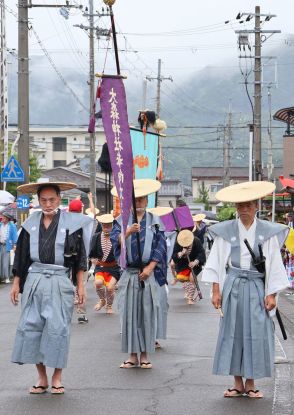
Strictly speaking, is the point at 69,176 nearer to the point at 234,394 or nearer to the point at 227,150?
the point at 227,150

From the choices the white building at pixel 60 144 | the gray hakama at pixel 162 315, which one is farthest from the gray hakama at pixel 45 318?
the white building at pixel 60 144

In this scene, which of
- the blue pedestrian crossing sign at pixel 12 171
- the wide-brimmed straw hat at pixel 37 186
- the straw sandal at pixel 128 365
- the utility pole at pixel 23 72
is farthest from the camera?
the utility pole at pixel 23 72

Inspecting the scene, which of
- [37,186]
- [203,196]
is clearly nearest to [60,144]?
[203,196]

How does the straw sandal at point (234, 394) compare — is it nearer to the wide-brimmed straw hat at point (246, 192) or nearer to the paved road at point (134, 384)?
the paved road at point (134, 384)

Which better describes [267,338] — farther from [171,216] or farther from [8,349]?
[171,216]

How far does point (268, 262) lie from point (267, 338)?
644 mm

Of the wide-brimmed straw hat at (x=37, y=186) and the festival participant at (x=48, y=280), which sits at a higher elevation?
the wide-brimmed straw hat at (x=37, y=186)

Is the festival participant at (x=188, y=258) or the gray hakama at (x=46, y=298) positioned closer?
the gray hakama at (x=46, y=298)

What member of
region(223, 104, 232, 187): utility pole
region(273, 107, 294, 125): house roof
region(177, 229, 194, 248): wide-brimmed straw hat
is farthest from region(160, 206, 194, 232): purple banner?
region(223, 104, 232, 187): utility pole

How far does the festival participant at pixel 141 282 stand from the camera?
10.6 metres

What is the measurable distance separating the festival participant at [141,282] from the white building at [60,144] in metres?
104

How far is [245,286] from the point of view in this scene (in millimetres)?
8805

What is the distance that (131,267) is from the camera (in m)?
10.8

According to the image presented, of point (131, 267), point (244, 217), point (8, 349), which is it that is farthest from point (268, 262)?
point (8, 349)
